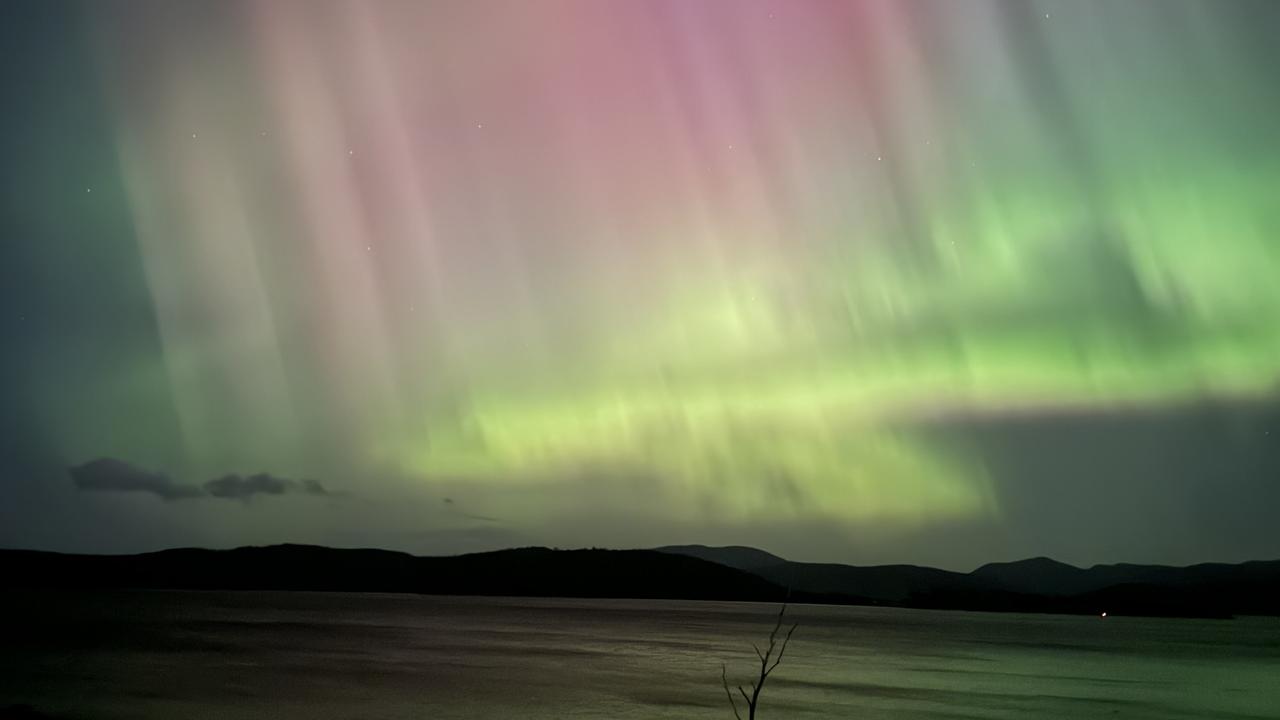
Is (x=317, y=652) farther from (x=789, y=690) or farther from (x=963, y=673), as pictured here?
(x=963, y=673)

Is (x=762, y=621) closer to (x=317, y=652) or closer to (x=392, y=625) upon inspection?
(x=392, y=625)

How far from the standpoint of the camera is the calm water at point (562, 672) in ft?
129

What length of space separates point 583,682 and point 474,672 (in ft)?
23.3

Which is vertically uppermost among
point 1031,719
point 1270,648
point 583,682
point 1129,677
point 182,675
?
point 182,675

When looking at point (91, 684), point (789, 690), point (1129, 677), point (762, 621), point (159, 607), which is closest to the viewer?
point (91, 684)

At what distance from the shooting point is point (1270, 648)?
90.2 m

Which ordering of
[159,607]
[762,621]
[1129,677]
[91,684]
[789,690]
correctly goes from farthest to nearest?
[762,621], [159,607], [1129,677], [789,690], [91,684]

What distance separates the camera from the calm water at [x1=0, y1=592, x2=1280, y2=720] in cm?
3944

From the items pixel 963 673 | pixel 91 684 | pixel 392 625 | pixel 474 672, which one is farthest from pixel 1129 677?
pixel 392 625

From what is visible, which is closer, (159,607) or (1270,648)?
(1270,648)

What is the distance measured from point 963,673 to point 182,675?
45.0m

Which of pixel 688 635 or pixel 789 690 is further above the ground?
pixel 789 690

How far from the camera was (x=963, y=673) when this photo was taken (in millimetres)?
63375

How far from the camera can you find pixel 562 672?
5566 centimetres
